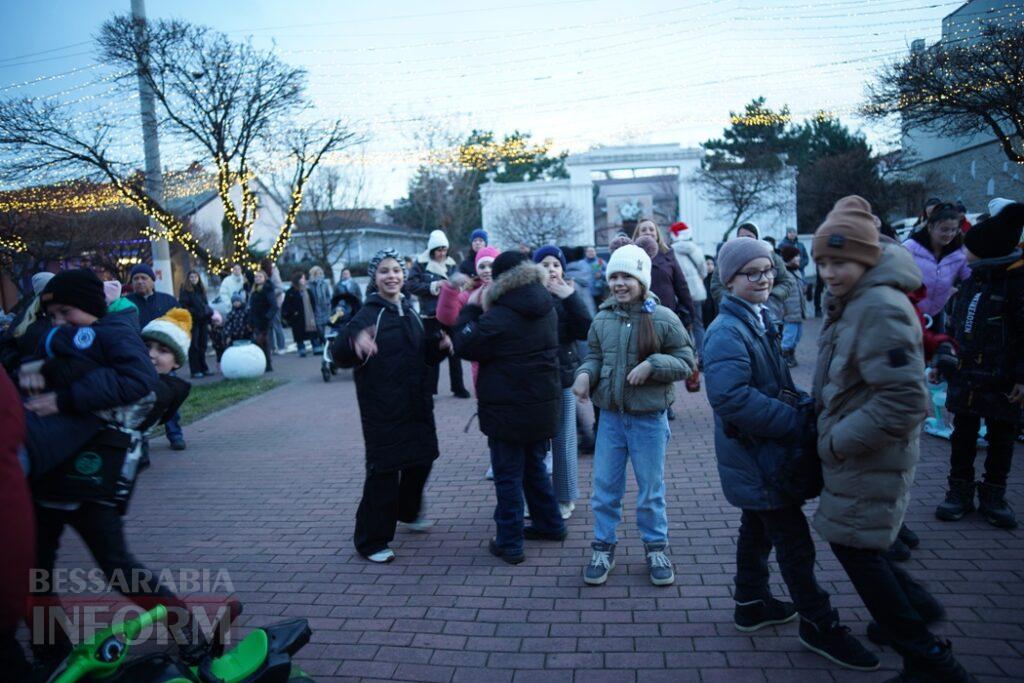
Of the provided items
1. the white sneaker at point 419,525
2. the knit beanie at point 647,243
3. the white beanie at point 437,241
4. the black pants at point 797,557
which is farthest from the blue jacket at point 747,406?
the white beanie at point 437,241

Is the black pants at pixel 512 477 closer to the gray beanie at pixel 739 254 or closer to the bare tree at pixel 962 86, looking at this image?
the gray beanie at pixel 739 254

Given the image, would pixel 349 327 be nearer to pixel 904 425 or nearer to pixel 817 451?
pixel 817 451

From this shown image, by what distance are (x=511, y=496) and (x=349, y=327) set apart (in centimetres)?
146

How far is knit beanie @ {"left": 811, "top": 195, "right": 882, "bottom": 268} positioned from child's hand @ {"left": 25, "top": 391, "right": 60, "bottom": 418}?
326 cm

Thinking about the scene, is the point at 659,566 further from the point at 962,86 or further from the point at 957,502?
the point at 962,86

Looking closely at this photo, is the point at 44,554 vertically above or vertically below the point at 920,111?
below

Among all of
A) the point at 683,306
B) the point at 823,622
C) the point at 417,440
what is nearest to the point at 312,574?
the point at 417,440

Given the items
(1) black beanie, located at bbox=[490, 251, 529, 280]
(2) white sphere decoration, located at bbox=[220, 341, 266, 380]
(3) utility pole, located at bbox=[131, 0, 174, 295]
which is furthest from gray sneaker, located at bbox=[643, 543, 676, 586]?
(3) utility pole, located at bbox=[131, 0, 174, 295]

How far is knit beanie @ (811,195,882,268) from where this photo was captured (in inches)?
109

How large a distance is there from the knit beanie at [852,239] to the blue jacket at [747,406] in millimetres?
517

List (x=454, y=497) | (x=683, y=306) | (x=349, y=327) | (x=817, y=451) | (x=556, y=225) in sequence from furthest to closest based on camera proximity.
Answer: (x=556, y=225), (x=683, y=306), (x=454, y=497), (x=349, y=327), (x=817, y=451)

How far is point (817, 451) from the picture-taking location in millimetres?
2965

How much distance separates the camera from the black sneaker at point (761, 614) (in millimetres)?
3396

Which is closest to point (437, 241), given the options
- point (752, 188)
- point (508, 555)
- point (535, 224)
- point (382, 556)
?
point (382, 556)
